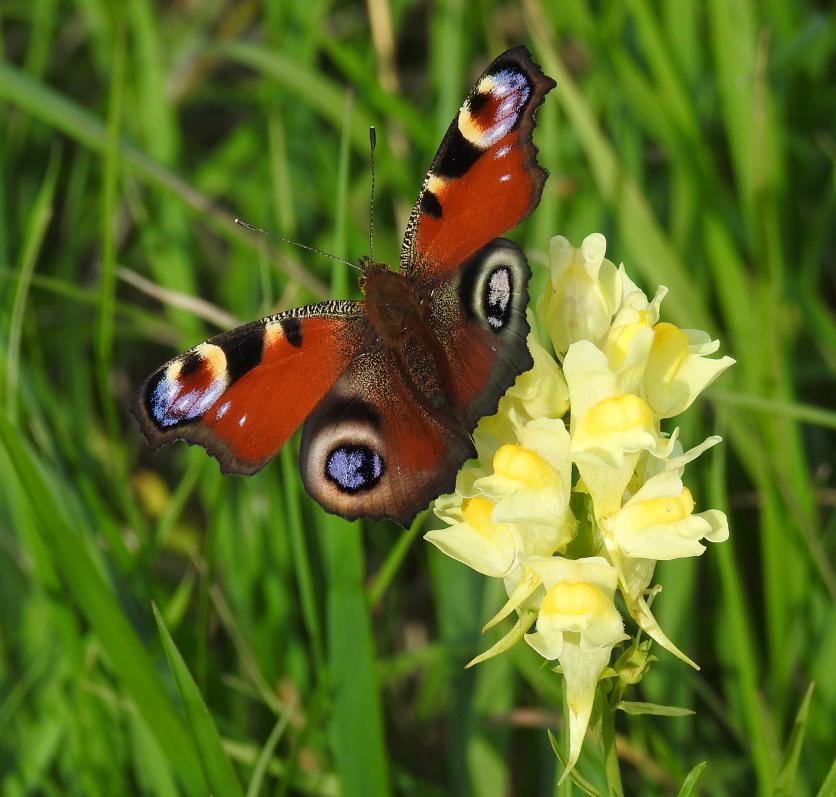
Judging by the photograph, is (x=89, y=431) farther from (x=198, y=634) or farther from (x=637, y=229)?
(x=637, y=229)

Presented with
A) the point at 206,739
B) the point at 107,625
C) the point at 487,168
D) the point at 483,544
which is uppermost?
the point at 487,168

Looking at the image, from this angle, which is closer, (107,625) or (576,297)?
(576,297)

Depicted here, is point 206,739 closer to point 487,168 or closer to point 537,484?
point 537,484

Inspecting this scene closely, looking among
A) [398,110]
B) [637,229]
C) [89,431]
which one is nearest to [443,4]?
[398,110]

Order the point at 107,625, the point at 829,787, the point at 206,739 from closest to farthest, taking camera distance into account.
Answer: the point at 829,787, the point at 206,739, the point at 107,625

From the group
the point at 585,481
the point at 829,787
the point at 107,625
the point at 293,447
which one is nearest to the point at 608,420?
the point at 585,481

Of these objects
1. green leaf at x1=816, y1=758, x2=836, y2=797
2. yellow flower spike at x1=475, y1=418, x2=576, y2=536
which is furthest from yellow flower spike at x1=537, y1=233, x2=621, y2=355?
green leaf at x1=816, y1=758, x2=836, y2=797

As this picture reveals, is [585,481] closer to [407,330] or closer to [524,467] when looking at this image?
[524,467]

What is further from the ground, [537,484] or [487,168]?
[487,168]

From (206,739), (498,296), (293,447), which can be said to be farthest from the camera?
(293,447)
